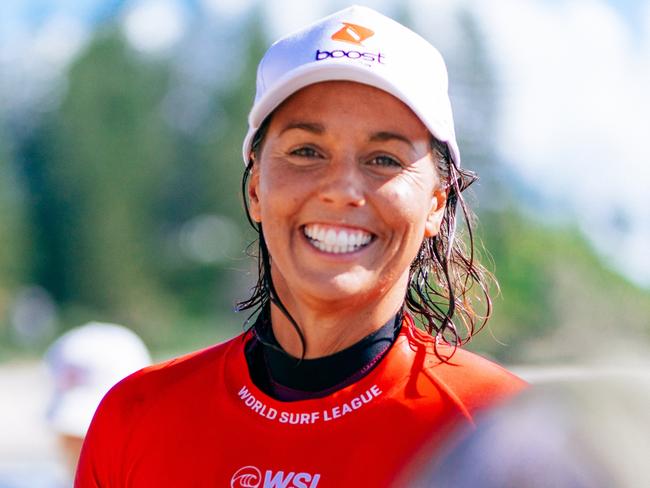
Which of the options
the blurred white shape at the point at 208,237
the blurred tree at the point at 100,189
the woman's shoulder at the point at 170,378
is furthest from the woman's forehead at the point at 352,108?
the blurred white shape at the point at 208,237

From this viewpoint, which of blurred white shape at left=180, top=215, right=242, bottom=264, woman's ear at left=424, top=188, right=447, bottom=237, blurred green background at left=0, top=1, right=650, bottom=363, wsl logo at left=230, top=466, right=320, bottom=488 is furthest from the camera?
blurred white shape at left=180, top=215, right=242, bottom=264

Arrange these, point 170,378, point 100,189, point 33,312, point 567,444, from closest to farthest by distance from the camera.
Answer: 1. point 567,444
2. point 170,378
3. point 33,312
4. point 100,189

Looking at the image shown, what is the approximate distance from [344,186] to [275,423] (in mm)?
492

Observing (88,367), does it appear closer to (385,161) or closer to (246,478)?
(246,478)

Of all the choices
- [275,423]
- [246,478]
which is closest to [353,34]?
[275,423]

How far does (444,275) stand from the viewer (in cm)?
260

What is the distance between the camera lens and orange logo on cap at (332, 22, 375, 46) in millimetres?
2307

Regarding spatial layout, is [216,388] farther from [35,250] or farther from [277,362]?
[35,250]

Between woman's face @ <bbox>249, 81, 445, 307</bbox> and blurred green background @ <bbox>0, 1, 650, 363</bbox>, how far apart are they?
29.5 m

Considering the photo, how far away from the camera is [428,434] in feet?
7.27

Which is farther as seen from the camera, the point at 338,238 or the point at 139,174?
the point at 139,174

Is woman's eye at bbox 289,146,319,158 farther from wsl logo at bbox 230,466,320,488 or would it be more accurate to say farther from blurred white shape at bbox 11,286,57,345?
blurred white shape at bbox 11,286,57,345

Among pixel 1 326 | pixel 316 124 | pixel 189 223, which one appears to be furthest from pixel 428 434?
pixel 189 223

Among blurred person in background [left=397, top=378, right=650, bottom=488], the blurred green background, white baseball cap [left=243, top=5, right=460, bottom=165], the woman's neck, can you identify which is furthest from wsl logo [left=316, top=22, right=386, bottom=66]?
the blurred green background
